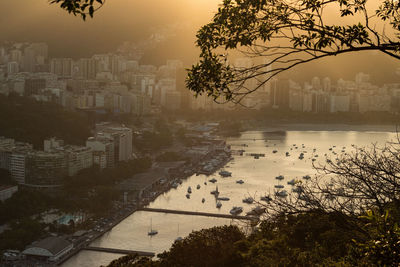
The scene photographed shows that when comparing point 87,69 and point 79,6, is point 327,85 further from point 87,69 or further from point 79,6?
point 79,6

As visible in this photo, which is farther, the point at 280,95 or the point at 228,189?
the point at 280,95

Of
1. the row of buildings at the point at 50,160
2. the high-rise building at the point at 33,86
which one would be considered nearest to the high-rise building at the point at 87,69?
the high-rise building at the point at 33,86

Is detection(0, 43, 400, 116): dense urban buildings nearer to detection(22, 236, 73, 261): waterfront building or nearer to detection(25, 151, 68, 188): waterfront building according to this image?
detection(25, 151, 68, 188): waterfront building

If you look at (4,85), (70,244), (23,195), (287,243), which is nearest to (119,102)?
(4,85)

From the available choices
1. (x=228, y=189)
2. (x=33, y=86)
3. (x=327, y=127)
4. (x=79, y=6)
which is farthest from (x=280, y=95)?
(x=79, y=6)

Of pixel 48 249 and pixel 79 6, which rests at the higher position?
pixel 79 6

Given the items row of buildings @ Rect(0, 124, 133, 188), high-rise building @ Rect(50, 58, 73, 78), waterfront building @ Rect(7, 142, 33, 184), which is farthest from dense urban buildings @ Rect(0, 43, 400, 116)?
waterfront building @ Rect(7, 142, 33, 184)
